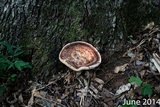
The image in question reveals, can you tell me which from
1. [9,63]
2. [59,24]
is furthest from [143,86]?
[9,63]

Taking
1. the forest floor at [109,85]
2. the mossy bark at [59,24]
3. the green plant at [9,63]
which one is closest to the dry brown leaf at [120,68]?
the forest floor at [109,85]

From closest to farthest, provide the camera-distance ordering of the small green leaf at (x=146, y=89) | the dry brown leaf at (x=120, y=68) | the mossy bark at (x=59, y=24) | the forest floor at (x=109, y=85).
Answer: the small green leaf at (x=146, y=89) → the forest floor at (x=109, y=85) → the mossy bark at (x=59, y=24) → the dry brown leaf at (x=120, y=68)

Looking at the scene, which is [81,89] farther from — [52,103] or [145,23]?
[145,23]

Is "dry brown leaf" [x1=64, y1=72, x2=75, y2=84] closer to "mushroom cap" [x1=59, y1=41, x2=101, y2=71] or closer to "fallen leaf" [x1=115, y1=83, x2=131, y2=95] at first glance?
"mushroom cap" [x1=59, y1=41, x2=101, y2=71]

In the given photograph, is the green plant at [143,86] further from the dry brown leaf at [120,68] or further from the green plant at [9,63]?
the green plant at [9,63]

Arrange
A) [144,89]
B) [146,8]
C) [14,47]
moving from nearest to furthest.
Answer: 1. [144,89]
2. [14,47]
3. [146,8]

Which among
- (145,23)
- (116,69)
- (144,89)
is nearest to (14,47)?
(116,69)
